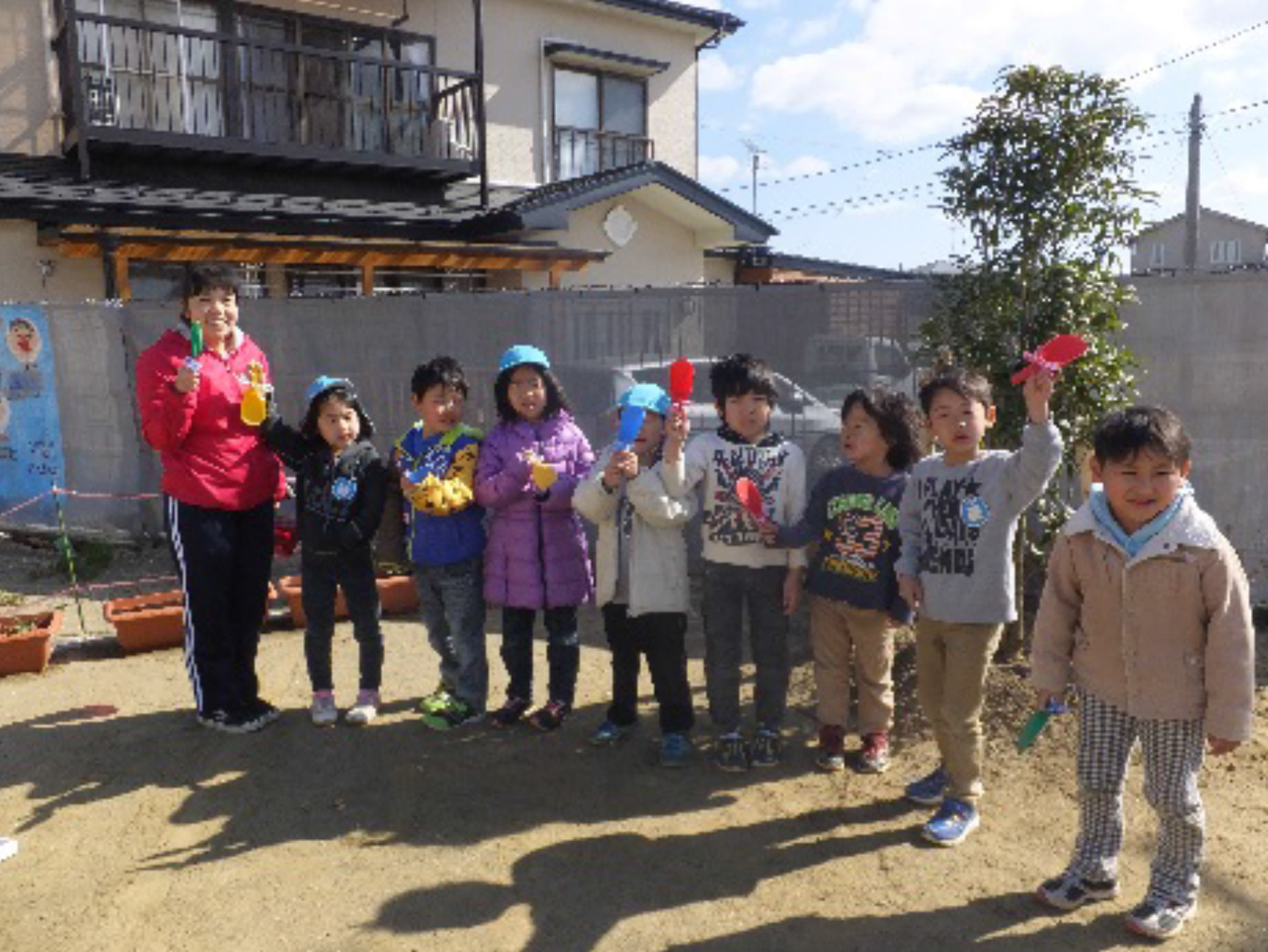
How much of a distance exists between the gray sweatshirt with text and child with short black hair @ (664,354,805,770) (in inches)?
21.7

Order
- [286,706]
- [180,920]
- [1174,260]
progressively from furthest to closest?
[1174,260] → [286,706] → [180,920]

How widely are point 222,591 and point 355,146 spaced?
10767 millimetres

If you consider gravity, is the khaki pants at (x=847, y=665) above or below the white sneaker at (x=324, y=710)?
above

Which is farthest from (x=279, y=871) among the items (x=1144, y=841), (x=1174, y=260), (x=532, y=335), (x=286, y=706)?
(x=1174, y=260)

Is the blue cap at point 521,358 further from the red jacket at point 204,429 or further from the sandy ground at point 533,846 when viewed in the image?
the sandy ground at point 533,846

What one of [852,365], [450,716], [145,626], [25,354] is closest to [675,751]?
[450,716]

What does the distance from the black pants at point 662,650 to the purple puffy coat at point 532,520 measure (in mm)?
224

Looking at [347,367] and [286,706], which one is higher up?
[347,367]

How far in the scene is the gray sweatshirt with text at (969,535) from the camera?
9.96ft

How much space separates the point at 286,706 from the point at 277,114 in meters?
10.7

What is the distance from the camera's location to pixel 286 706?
445cm

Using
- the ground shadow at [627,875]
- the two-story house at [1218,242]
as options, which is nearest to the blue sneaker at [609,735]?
the ground shadow at [627,875]

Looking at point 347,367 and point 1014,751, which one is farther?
point 347,367

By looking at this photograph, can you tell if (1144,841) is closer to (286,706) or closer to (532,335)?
(286,706)
